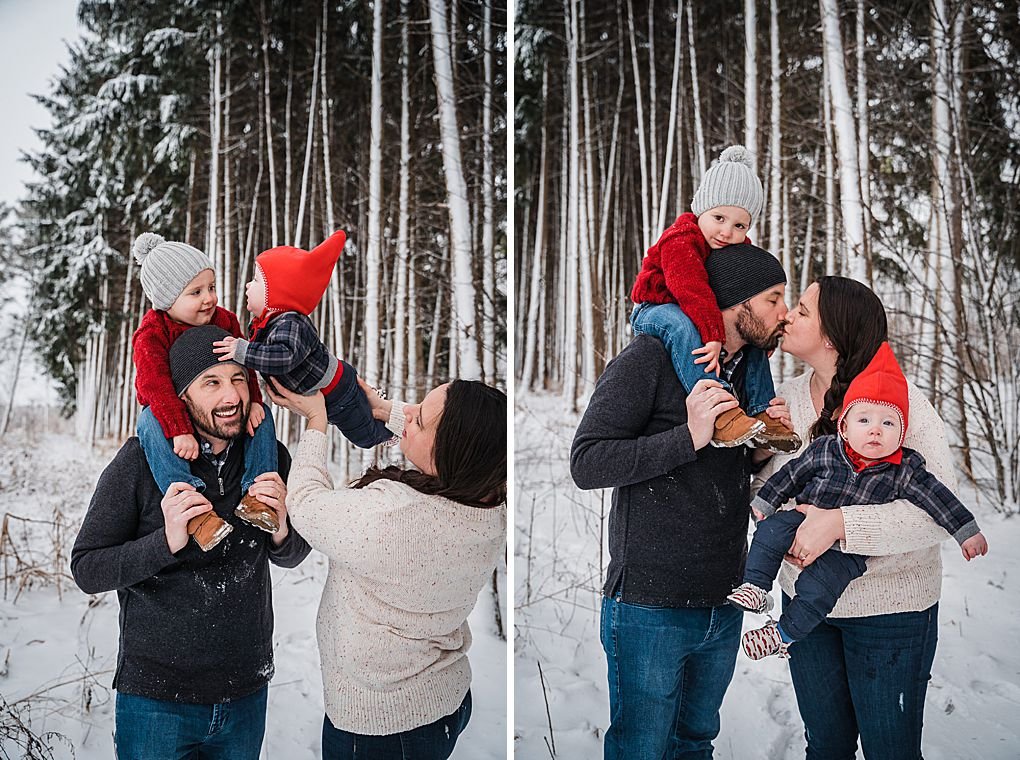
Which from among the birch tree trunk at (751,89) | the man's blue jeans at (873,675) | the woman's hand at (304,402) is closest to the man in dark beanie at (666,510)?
the man's blue jeans at (873,675)

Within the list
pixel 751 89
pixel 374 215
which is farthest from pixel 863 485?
pixel 751 89

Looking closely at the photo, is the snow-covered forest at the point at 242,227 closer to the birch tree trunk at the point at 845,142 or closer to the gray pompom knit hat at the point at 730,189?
the gray pompom knit hat at the point at 730,189

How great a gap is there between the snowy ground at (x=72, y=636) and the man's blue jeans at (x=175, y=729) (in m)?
0.42

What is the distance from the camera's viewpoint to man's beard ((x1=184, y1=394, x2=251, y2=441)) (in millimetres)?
1548

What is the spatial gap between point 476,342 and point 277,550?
96 cm

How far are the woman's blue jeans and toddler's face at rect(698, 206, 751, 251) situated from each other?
104 centimetres

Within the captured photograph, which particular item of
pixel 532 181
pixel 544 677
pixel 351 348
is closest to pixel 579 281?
pixel 532 181

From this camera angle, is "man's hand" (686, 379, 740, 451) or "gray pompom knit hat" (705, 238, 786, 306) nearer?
"man's hand" (686, 379, 740, 451)

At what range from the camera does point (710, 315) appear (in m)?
1.60

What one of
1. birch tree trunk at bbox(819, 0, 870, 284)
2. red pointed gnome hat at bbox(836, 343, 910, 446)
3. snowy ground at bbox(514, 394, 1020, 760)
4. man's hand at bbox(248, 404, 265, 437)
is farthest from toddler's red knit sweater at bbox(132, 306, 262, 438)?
birch tree trunk at bbox(819, 0, 870, 284)

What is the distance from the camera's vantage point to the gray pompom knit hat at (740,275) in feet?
5.40

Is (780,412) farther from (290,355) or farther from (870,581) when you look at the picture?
(290,355)

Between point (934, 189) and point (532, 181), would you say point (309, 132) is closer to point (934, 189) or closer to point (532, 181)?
point (532, 181)

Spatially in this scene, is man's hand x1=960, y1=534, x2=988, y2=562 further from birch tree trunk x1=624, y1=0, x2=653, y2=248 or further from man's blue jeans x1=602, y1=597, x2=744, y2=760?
birch tree trunk x1=624, y1=0, x2=653, y2=248
